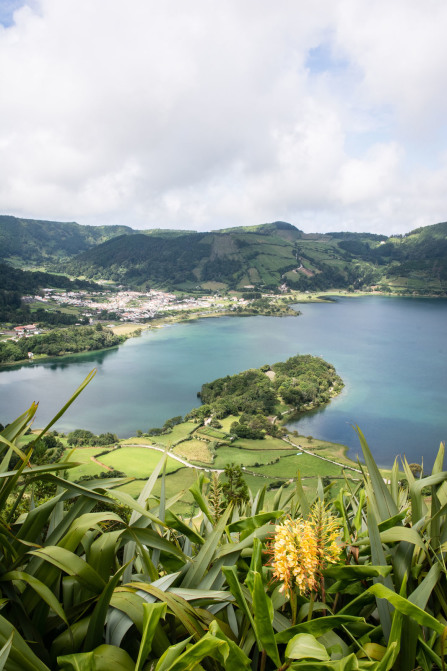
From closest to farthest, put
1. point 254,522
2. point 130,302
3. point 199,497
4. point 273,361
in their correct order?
point 254,522
point 199,497
point 273,361
point 130,302

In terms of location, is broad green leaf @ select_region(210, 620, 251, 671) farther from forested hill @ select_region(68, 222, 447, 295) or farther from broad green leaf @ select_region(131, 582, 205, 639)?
forested hill @ select_region(68, 222, 447, 295)

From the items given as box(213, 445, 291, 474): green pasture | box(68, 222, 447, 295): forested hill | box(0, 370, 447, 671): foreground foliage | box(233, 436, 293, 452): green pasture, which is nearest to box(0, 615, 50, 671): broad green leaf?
box(0, 370, 447, 671): foreground foliage

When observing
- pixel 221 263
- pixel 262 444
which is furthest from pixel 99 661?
pixel 221 263

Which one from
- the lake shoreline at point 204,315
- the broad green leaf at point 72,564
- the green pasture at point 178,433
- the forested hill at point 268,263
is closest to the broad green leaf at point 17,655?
the broad green leaf at point 72,564

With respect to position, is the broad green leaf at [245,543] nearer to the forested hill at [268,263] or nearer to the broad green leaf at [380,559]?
the broad green leaf at [380,559]

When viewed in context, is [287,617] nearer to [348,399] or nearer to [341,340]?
[348,399]

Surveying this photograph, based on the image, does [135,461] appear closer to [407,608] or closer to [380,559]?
[380,559]
